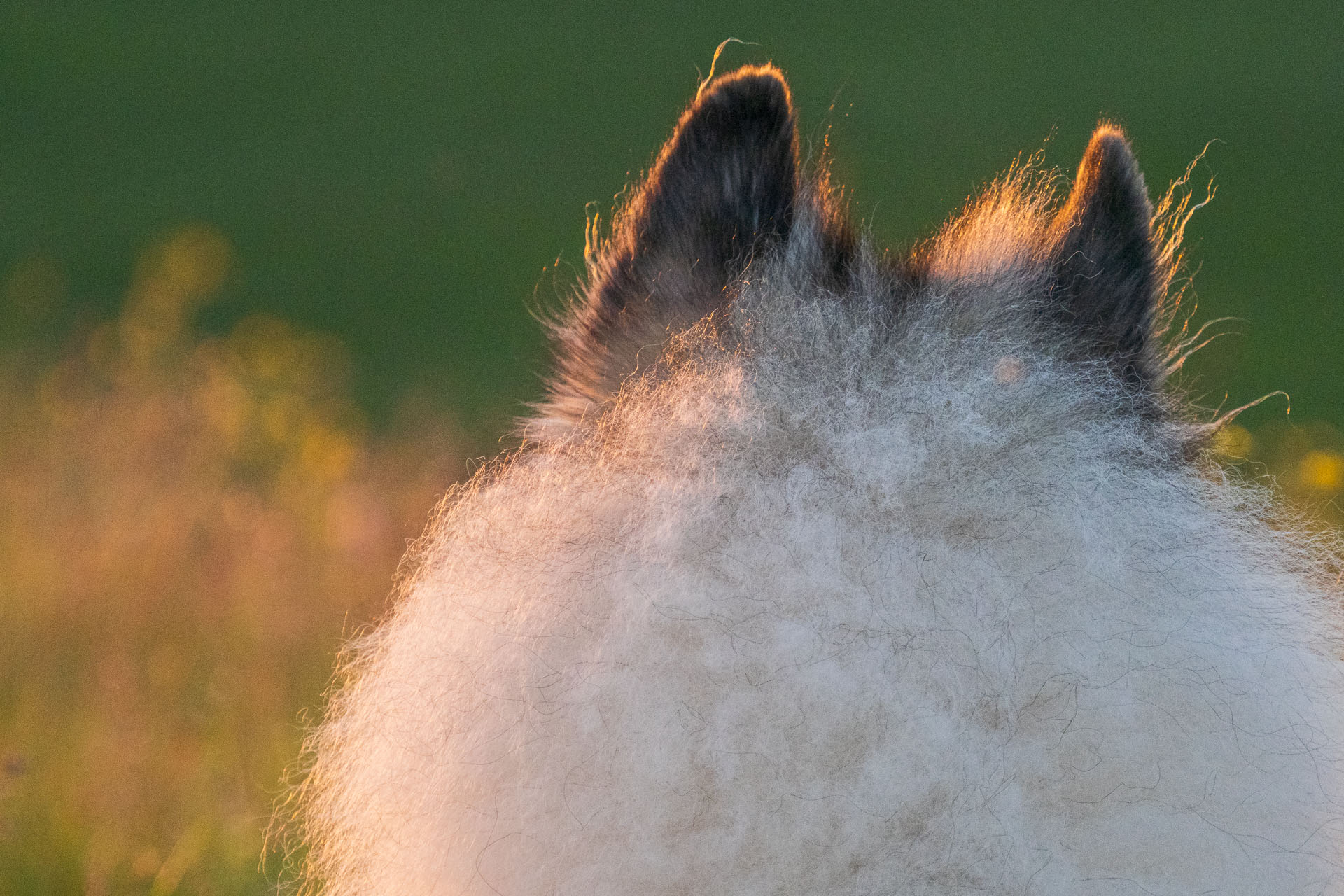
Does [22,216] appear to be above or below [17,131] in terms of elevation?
below

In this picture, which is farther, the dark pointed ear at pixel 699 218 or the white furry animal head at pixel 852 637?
the dark pointed ear at pixel 699 218

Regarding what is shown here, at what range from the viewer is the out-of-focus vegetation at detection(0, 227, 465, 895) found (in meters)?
2.72

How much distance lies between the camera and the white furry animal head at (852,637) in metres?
1.06

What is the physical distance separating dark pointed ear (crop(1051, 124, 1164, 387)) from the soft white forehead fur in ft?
0.43

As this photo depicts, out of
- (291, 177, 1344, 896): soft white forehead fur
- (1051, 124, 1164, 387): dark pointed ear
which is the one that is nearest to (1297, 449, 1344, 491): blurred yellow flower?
(1051, 124, 1164, 387): dark pointed ear

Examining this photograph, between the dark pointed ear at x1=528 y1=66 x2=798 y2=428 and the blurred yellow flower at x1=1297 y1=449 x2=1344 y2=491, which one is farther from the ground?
the dark pointed ear at x1=528 y1=66 x2=798 y2=428

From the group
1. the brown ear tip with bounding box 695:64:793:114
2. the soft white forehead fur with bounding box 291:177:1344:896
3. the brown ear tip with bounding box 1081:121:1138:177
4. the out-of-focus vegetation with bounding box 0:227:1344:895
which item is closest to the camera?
the soft white forehead fur with bounding box 291:177:1344:896

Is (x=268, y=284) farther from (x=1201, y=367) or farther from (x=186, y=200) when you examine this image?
(x=1201, y=367)

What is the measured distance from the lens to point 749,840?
41.5 inches

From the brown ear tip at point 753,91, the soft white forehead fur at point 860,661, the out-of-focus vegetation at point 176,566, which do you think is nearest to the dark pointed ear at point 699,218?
the brown ear tip at point 753,91

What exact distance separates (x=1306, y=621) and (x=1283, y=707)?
0.18 meters

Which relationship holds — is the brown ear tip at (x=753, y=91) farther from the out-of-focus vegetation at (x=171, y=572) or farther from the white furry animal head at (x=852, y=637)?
the out-of-focus vegetation at (x=171, y=572)

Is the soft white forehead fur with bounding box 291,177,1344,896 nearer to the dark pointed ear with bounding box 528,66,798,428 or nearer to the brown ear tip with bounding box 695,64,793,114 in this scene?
the dark pointed ear with bounding box 528,66,798,428

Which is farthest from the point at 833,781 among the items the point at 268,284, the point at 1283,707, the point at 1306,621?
the point at 268,284
